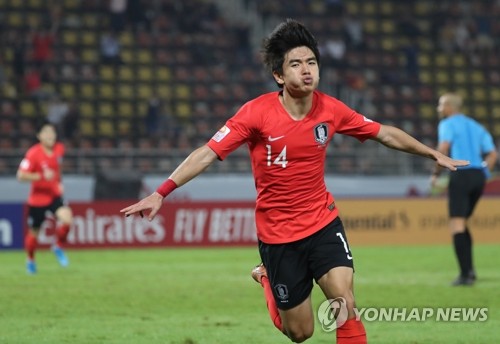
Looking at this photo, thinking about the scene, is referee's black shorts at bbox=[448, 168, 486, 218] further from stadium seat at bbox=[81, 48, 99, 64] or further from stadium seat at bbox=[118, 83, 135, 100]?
stadium seat at bbox=[81, 48, 99, 64]

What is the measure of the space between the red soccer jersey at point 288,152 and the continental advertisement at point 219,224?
15037 millimetres

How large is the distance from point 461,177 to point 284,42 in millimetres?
7098

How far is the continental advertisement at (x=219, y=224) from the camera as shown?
22.4 meters

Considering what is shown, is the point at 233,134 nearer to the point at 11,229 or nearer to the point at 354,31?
the point at 11,229

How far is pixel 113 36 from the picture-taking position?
30000 mm

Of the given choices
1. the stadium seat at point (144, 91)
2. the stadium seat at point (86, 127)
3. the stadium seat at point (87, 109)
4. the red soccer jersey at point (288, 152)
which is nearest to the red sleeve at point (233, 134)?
the red soccer jersey at point (288, 152)

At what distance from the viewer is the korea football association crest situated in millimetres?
7375

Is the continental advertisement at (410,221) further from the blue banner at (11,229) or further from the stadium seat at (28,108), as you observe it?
the stadium seat at (28,108)

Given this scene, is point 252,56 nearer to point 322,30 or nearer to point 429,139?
point 322,30

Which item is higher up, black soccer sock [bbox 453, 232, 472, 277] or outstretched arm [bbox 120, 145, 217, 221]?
outstretched arm [bbox 120, 145, 217, 221]

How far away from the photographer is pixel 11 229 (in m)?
22.4

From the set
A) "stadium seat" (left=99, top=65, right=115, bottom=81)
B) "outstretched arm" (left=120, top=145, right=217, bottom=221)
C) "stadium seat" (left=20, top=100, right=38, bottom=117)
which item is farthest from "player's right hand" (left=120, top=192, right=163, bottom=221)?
"stadium seat" (left=99, top=65, right=115, bottom=81)

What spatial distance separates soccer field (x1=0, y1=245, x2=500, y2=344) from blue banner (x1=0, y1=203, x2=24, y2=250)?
6.51 feet

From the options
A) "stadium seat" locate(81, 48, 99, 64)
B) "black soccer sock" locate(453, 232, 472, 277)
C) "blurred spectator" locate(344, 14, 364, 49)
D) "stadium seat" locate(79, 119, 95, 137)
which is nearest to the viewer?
"black soccer sock" locate(453, 232, 472, 277)
